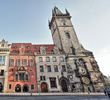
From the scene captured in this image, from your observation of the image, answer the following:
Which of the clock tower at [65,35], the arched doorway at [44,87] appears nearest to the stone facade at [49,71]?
the arched doorway at [44,87]

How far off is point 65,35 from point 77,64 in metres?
13.4

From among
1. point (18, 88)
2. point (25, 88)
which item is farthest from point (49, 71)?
point (18, 88)

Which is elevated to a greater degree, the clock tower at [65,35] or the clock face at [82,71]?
the clock tower at [65,35]

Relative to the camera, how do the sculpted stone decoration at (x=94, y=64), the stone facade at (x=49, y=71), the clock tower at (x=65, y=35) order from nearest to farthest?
the stone facade at (x=49, y=71)
the sculpted stone decoration at (x=94, y=64)
the clock tower at (x=65, y=35)

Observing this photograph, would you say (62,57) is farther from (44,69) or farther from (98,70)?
(98,70)

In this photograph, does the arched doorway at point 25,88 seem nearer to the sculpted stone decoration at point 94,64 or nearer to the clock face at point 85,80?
the clock face at point 85,80

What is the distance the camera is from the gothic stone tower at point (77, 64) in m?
28.5

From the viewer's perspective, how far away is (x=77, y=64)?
31141mm

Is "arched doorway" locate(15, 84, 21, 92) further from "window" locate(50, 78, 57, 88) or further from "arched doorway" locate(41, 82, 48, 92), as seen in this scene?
"window" locate(50, 78, 57, 88)

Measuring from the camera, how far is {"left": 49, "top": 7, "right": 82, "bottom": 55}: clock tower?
36100 mm

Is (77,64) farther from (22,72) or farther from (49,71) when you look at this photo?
(22,72)

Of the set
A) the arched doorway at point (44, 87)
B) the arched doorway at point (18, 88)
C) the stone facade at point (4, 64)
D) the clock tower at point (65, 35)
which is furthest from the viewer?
the clock tower at point (65, 35)

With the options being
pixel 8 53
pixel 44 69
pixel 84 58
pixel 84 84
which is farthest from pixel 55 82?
pixel 8 53

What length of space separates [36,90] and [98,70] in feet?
64.2
